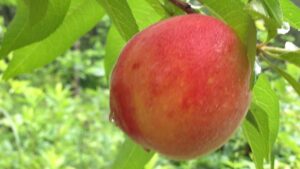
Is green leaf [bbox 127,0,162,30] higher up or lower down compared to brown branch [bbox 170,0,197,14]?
lower down

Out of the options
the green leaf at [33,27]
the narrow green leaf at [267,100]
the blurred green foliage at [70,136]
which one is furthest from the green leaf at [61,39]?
the blurred green foliage at [70,136]

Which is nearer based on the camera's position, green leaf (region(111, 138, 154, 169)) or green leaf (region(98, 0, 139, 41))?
green leaf (region(98, 0, 139, 41))

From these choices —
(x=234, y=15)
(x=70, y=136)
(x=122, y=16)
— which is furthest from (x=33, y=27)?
(x=70, y=136)

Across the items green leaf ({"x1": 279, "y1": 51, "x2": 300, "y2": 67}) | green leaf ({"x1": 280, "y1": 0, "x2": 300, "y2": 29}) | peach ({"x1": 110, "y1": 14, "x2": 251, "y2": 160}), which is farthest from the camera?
A: green leaf ({"x1": 280, "y1": 0, "x2": 300, "y2": 29})

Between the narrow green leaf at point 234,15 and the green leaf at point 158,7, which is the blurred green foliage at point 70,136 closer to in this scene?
the green leaf at point 158,7

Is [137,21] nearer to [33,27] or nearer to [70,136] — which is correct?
[33,27]

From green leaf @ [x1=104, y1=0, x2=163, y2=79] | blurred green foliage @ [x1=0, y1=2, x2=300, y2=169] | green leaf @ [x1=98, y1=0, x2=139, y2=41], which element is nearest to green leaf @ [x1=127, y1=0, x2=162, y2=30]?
green leaf @ [x1=104, y1=0, x2=163, y2=79]

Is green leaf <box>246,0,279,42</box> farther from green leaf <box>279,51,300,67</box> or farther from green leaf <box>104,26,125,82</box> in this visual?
green leaf <box>104,26,125,82</box>
